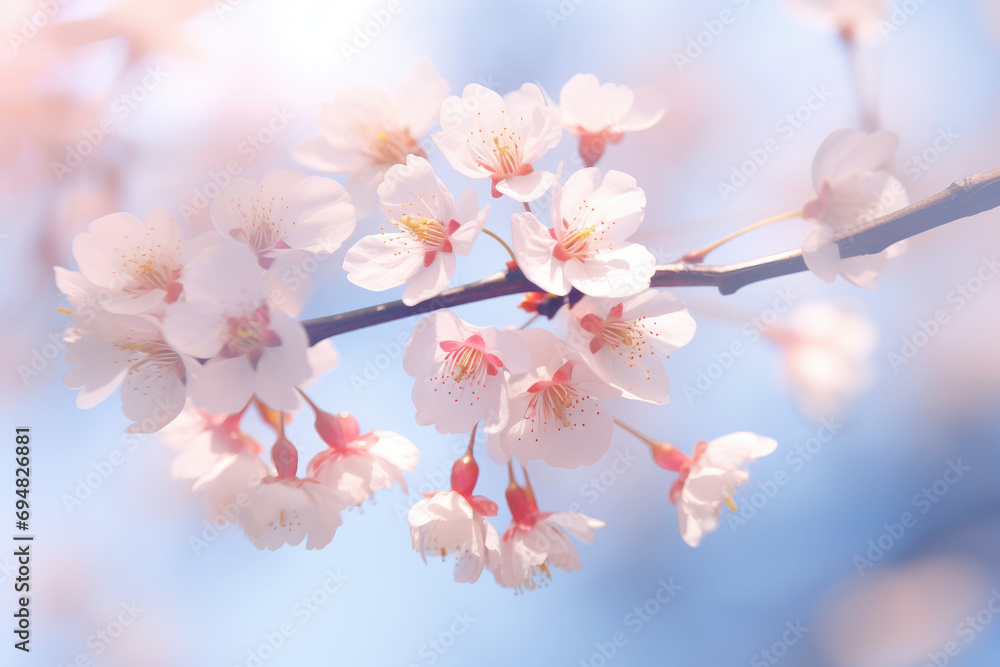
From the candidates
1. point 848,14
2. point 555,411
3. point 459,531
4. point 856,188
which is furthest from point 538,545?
point 848,14

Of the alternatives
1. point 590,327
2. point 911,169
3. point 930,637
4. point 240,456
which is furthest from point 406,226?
point 930,637

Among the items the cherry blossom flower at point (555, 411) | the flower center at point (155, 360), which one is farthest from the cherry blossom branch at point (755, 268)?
the flower center at point (155, 360)

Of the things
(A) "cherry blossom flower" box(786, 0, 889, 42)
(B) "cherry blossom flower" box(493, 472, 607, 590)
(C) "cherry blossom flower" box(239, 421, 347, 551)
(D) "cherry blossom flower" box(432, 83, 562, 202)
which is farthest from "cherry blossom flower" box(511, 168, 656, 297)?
(A) "cherry blossom flower" box(786, 0, 889, 42)

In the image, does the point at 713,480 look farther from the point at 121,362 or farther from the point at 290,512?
the point at 121,362

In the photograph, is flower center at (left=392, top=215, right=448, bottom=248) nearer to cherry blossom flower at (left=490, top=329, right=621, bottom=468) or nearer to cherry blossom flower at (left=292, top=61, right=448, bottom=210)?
cherry blossom flower at (left=490, top=329, right=621, bottom=468)

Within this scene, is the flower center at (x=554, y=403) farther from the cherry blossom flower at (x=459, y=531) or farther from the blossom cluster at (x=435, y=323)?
the cherry blossom flower at (x=459, y=531)

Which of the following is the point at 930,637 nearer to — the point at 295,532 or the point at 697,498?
the point at 697,498
